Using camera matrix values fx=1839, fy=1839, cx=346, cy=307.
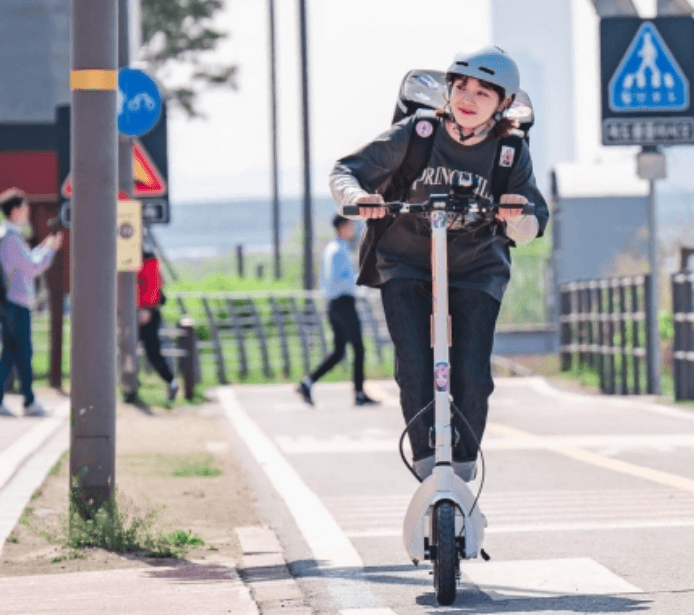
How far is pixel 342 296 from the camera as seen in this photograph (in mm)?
17531

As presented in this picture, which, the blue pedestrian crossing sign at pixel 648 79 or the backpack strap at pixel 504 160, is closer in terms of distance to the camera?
the backpack strap at pixel 504 160

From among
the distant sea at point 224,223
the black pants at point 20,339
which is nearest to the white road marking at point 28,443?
the black pants at point 20,339

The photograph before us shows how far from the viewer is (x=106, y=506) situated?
7.40 metres

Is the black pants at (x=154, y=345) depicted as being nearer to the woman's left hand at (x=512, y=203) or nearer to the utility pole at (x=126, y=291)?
the utility pole at (x=126, y=291)

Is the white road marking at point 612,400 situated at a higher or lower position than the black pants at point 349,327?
lower

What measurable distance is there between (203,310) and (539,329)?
687 centimetres

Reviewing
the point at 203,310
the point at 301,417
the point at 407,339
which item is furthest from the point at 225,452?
the point at 203,310

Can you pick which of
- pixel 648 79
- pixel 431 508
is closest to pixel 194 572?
pixel 431 508

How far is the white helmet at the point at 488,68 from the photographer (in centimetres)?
586

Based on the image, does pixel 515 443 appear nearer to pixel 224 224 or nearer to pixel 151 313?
pixel 151 313

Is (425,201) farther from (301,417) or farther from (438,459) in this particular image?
(301,417)

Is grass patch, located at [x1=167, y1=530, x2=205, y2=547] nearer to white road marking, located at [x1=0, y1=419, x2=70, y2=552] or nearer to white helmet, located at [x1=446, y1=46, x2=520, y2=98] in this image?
white road marking, located at [x1=0, y1=419, x2=70, y2=552]

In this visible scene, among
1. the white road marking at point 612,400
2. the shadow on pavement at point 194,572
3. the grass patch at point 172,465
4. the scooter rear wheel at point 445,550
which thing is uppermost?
the scooter rear wheel at point 445,550

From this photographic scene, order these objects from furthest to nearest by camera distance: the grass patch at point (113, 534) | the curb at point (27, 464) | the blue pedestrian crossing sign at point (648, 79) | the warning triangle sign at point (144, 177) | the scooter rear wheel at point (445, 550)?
the blue pedestrian crossing sign at point (648, 79) < the warning triangle sign at point (144, 177) < the curb at point (27, 464) < the grass patch at point (113, 534) < the scooter rear wheel at point (445, 550)
